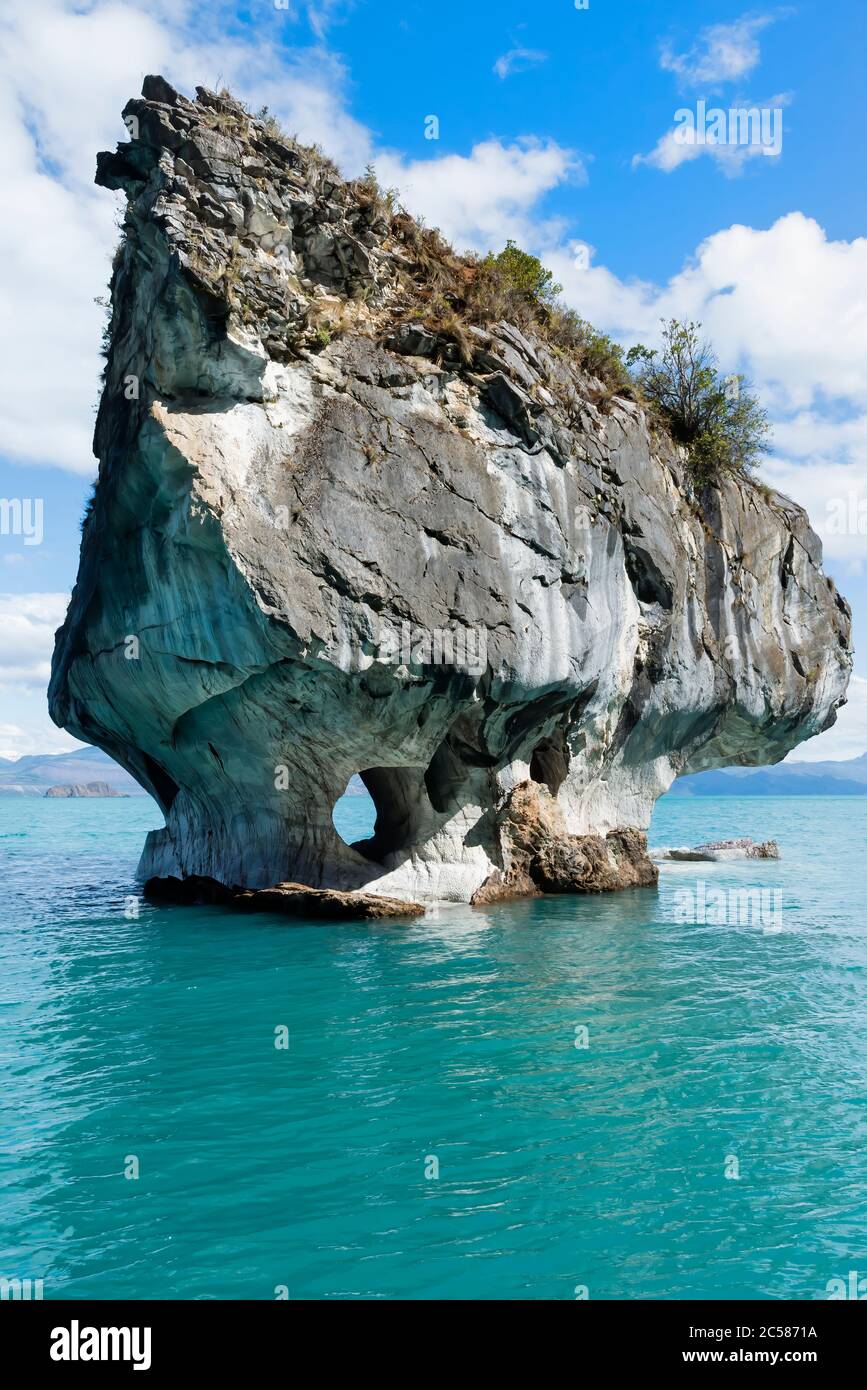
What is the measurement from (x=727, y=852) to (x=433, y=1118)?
93.4 ft

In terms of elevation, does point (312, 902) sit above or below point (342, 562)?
below

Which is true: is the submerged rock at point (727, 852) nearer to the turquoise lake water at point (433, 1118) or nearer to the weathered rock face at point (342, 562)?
the weathered rock face at point (342, 562)

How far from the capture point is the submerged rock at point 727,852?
→ 110ft

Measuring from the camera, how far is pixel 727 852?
34.5 meters

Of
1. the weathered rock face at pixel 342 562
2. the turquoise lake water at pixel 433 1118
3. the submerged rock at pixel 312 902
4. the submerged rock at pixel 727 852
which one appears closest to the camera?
the turquoise lake water at pixel 433 1118

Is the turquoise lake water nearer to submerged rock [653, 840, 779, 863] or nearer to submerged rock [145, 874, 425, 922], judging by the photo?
submerged rock [145, 874, 425, 922]

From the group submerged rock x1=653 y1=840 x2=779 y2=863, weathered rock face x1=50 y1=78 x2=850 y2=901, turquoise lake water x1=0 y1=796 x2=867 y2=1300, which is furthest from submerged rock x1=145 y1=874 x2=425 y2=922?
submerged rock x1=653 y1=840 x2=779 y2=863

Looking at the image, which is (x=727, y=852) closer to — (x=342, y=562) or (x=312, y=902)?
(x=312, y=902)

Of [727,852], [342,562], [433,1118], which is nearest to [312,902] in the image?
[342,562]

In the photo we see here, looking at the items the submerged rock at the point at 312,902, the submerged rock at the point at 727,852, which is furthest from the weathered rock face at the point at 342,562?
the submerged rock at the point at 727,852

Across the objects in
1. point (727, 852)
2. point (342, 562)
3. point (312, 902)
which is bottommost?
point (727, 852)

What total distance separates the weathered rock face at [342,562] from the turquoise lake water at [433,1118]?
4.30m

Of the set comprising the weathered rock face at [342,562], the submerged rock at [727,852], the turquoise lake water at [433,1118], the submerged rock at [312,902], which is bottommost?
the submerged rock at [727,852]

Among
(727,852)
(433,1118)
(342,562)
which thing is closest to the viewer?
(433,1118)
